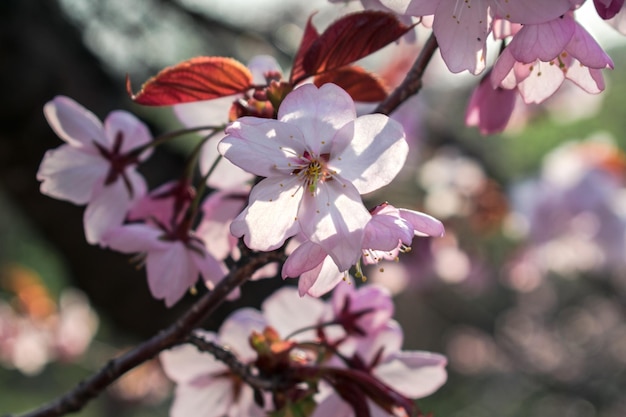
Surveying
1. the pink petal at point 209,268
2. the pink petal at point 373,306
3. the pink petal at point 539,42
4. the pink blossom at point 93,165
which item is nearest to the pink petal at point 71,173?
the pink blossom at point 93,165

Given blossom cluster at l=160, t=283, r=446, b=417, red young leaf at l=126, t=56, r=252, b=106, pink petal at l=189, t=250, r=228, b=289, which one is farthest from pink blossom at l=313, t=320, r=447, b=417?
red young leaf at l=126, t=56, r=252, b=106

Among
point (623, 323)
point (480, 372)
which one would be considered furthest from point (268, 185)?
point (480, 372)

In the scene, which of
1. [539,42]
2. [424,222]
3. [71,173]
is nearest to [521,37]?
[539,42]

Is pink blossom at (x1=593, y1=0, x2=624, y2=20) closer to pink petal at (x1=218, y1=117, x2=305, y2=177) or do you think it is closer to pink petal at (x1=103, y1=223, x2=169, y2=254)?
pink petal at (x1=218, y1=117, x2=305, y2=177)

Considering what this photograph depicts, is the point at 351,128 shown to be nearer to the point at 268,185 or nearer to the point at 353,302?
the point at 268,185

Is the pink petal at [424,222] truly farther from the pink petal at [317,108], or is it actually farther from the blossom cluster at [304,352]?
the blossom cluster at [304,352]

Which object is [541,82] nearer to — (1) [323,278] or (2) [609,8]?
(2) [609,8]
